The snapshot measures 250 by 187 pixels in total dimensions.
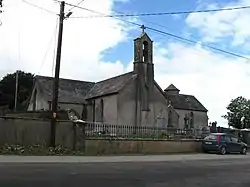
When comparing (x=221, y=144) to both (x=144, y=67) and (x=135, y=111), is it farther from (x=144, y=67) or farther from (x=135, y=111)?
(x=144, y=67)

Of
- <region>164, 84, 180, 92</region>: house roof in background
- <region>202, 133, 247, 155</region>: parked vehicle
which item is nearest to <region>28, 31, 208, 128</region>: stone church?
<region>202, 133, 247, 155</region>: parked vehicle

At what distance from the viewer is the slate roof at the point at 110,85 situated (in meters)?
50.6

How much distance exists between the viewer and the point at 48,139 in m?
28.1

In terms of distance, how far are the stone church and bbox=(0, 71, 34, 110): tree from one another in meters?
24.7

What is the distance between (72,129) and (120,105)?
2050cm

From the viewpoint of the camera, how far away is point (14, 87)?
85812 millimetres

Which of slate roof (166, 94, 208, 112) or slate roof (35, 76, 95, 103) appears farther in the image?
slate roof (166, 94, 208, 112)

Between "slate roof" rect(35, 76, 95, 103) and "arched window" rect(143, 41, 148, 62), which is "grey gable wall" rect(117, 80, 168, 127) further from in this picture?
"slate roof" rect(35, 76, 95, 103)

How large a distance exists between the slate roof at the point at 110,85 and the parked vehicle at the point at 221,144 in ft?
54.6

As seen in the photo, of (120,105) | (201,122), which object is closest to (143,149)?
(120,105)

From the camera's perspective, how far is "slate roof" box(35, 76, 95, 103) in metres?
54.6

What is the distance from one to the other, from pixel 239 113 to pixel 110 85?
38.7 m

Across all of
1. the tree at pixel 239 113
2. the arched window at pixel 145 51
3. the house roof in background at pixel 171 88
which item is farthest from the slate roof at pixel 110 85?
the tree at pixel 239 113

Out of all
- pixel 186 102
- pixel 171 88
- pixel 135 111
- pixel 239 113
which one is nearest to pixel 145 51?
pixel 135 111
